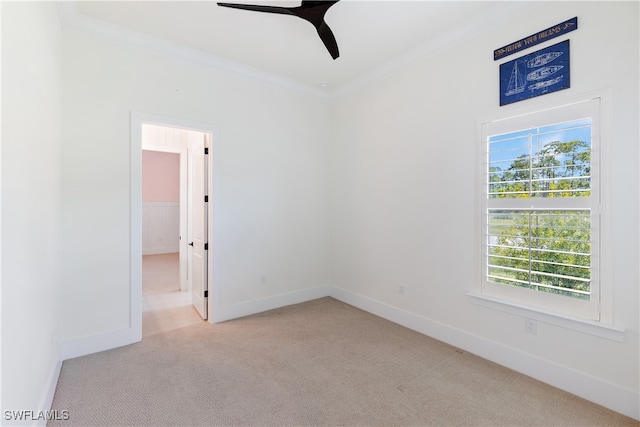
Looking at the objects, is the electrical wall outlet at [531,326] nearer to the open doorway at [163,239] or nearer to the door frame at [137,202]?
the open doorway at [163,239]

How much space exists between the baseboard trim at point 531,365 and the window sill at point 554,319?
315 mm

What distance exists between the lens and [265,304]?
387cm

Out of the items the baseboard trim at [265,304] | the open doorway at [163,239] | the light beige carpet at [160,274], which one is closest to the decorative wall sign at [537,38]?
the baseboard trim at [265,304]

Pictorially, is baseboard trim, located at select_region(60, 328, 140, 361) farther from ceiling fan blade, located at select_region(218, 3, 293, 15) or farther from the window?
the window

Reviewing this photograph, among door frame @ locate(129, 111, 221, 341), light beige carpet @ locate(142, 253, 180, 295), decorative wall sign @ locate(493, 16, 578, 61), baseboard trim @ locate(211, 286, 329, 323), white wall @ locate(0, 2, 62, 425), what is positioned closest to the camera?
white wall @ locate(0, 2, 62, 425)

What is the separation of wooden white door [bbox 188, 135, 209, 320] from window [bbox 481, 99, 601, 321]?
9.88ft

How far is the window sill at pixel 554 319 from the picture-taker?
6.57 ft

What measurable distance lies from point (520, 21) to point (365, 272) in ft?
9.78

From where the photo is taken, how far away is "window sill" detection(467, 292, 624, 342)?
200 centimetres

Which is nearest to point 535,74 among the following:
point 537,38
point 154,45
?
point 537,38

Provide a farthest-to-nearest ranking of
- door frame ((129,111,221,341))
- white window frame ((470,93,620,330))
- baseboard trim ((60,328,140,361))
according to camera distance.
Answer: door frame ((129,111,221,341)) → baseboard trim ((60,328,140,361)) → white window frame ((470,93,620,330))

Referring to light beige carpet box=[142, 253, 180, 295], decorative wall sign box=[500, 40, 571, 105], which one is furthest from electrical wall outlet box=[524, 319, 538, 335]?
light beige carpet box=[142, 253, 180, 295]

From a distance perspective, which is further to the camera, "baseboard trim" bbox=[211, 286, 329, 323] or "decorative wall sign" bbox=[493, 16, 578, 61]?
"baseboard trim" bbox=[211, 286, 329, 323]

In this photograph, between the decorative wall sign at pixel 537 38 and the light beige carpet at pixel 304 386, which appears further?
the decorative wall sign at pixel 537 38
